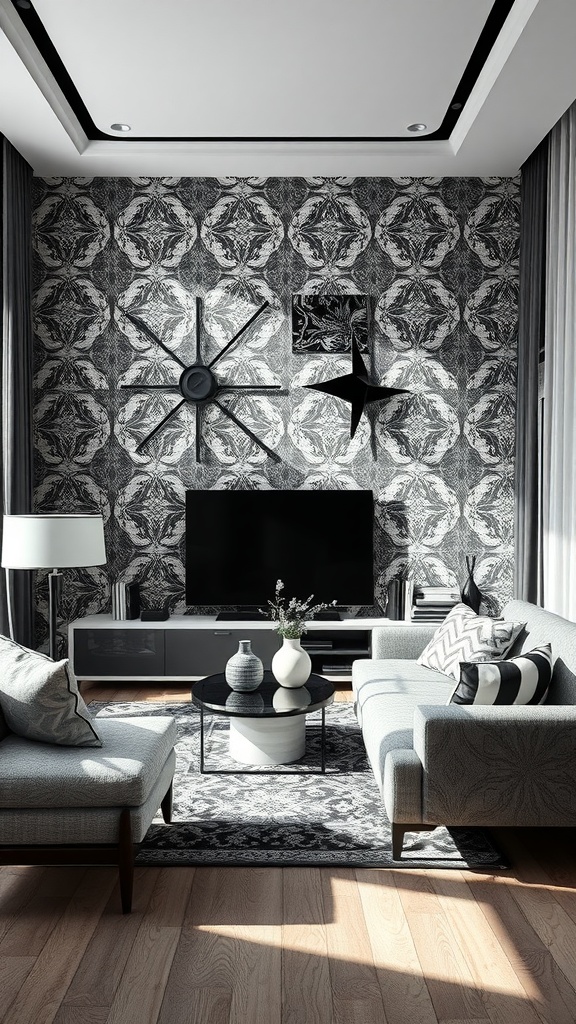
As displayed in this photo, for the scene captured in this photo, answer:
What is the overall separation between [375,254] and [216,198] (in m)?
1.11

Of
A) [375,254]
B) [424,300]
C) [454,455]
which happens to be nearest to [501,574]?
[454,455]

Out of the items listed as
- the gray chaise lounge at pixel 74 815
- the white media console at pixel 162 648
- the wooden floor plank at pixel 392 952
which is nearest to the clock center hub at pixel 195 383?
the white media console at pixel 162 648

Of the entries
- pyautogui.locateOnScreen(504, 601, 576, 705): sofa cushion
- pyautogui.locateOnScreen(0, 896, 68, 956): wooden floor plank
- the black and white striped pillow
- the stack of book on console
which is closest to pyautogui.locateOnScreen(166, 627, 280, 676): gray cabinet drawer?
the stack of book on console

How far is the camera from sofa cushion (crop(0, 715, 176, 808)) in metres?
2.41

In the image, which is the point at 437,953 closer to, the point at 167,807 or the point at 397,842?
the point at 397,842

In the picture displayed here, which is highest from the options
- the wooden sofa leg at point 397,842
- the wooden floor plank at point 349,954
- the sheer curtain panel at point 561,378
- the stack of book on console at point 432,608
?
the sheer curtain panel at point 561,378

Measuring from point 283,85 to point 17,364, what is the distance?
7.21ft

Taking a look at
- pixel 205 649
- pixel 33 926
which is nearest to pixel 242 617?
pixel 205 649

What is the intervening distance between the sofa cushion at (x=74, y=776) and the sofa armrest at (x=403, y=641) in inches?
69.2

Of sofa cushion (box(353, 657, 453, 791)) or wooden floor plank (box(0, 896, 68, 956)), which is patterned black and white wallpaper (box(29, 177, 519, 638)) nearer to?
sofa cushion (box(353, 657, 453, 791))

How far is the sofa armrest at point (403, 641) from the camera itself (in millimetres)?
4148

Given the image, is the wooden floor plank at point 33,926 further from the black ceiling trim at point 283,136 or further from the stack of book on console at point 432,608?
the black ceiling trim at point 283,136

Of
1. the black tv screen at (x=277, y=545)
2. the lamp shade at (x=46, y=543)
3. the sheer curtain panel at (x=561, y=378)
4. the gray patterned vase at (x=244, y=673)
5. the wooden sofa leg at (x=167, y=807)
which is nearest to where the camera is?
the wooden sofa leg at (x=167, y=807)

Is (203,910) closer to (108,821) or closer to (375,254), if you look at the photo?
(108,821)
